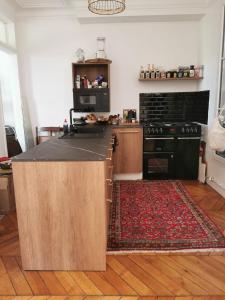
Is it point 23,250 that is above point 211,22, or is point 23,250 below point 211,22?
below

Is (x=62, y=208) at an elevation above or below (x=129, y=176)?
above

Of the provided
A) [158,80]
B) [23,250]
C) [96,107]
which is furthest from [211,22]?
[23,250]

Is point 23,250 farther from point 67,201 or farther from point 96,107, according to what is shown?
point 96,107

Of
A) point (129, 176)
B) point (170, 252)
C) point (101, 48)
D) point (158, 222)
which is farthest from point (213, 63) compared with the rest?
point (170, 252)

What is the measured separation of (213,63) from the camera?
3445 mm

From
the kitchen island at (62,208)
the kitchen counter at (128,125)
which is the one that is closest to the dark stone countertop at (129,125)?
the kitchen counter at (128,125)

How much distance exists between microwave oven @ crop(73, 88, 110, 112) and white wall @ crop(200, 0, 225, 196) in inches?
62.9

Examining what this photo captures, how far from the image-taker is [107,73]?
3.96 metres

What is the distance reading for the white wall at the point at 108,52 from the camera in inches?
156

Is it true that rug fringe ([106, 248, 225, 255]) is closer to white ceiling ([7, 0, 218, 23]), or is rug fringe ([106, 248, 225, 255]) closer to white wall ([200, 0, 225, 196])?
white wall ([200, 0, 225, 196])

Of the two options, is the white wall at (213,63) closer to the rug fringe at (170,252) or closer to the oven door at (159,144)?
the oven door at (159,144)

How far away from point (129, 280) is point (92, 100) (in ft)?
9.38

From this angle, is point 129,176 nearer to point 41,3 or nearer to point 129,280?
point 129,280

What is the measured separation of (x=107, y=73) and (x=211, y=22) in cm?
172
